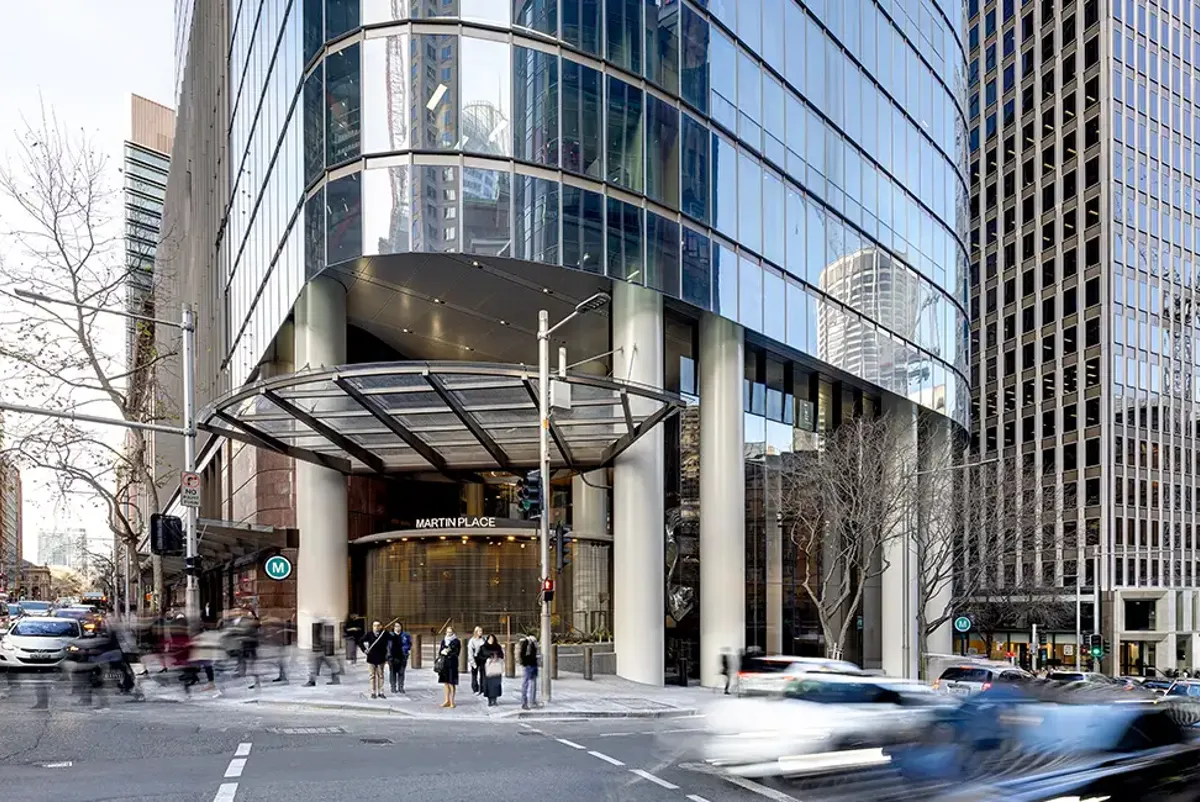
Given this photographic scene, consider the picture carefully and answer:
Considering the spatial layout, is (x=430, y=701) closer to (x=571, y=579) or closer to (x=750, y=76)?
(x=571, y=579)

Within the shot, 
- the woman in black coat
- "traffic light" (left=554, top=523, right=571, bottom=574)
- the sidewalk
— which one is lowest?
the sidewalk

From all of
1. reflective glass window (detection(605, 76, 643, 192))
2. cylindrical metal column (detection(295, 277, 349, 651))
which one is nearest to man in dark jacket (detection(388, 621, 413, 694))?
cylindrical metal column (detection(295, 277, 349, 651))

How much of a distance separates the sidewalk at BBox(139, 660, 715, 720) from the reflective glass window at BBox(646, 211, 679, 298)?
11.1 metres

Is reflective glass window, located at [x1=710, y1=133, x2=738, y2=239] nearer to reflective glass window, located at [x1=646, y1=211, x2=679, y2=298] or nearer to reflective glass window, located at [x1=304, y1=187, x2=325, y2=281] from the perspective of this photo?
reflective glass window, located at [x1=646, y1=211, x2=679, y2=298]

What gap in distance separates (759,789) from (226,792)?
5864 millimetres

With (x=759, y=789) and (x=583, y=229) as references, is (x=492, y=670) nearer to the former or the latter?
(x=759, y=789)

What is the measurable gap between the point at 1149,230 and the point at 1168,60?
585 inches

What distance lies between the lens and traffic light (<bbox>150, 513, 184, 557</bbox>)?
79.0 ft

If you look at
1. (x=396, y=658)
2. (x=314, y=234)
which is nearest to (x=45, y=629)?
(x=396, y=658)

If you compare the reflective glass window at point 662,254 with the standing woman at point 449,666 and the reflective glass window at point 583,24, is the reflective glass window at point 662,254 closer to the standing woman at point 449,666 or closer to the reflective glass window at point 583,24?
the reflective glass window at point 583,24

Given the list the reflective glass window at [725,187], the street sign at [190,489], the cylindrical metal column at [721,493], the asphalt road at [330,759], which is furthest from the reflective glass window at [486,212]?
the asphalt road at [330,759]

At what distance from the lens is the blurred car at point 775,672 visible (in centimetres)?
1380

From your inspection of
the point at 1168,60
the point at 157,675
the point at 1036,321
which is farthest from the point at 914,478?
the point at 1168,60

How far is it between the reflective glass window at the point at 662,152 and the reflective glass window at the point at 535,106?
320 centimetres
